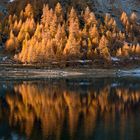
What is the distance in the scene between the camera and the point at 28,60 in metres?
185

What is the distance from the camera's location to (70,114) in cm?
6475

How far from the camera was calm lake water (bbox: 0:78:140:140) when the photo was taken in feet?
165

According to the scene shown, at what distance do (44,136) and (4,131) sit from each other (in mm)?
6554

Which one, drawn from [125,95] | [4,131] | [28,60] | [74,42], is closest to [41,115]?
[4,131]

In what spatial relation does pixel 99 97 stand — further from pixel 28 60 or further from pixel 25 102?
pixel 28 60

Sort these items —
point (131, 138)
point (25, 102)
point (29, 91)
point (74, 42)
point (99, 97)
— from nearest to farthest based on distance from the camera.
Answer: point (131, 138), point (25, 102), point (99, 97), point (29, 91), point (74, 42)

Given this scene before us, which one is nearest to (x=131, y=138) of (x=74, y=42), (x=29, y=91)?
(x=29, y=91)

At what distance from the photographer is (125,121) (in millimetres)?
58594

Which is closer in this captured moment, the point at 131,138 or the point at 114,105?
the point at 131,138

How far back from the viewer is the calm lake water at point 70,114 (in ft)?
165

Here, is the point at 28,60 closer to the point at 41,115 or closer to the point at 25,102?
the point at 25,102

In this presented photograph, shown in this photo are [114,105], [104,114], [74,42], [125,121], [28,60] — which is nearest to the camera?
[125,121]

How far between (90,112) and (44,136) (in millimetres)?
18718

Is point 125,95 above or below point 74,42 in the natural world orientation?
below
